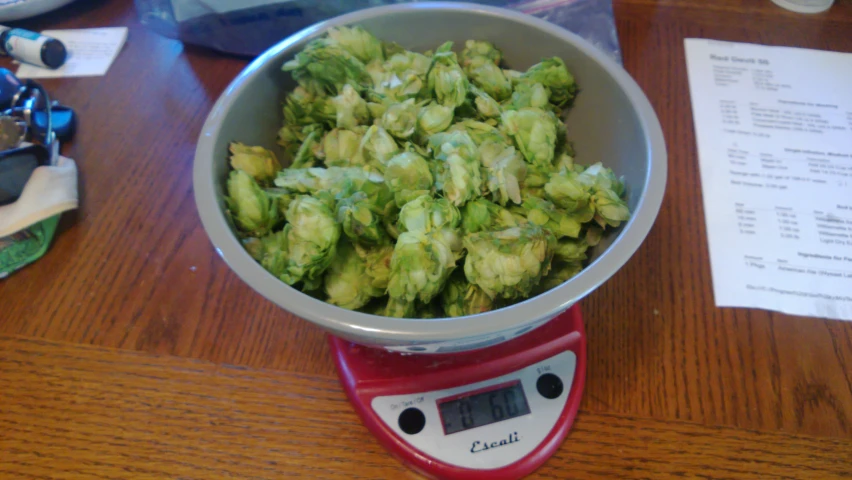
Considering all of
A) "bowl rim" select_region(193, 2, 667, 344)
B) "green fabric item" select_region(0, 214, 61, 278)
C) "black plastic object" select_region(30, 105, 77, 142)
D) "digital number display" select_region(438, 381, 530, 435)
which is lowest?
"digital number display" select_region(438, 381, 530, 435)

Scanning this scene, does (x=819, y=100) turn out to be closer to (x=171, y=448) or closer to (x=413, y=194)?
(x=413, y=194)

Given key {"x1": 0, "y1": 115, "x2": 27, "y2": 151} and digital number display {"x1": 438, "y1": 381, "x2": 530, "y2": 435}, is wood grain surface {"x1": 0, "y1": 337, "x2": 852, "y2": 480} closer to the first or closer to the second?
digital number display {"x1": 438, "y1": 381, "x2": 530, "y2": 435}

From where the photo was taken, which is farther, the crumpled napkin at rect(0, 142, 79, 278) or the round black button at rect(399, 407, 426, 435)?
the crumpled napkin at rect(0, 142, 79, 278)

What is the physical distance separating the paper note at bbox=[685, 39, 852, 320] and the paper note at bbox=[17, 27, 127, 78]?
3.09 feet

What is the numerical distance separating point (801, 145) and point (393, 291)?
673 millimetres

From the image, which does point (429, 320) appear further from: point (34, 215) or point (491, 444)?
point (34, 215)

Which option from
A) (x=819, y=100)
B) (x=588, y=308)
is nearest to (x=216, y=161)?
(x=588, y=308)

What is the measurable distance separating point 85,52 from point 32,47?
Answer: 0.24ft

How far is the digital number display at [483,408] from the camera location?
50 centimetres

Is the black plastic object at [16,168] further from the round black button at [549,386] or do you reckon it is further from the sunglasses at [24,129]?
the round black button at [549,386]

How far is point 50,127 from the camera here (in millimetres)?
710

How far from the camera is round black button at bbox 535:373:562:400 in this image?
0.51 meters

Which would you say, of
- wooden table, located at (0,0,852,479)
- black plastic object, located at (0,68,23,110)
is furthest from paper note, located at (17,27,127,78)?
wooden table, located at (0,0,852,479)

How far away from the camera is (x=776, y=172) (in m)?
0.72
